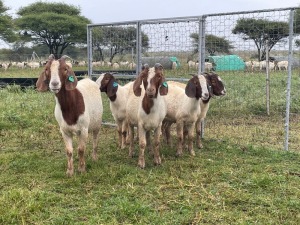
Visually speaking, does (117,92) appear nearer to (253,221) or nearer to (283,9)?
(283,9)

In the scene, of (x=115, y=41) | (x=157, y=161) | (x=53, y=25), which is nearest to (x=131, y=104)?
(x=157, y=161)

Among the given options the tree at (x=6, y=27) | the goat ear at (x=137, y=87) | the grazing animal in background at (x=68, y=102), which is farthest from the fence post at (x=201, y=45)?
the tree at (x=6, y=27)

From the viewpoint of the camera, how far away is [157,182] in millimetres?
5410

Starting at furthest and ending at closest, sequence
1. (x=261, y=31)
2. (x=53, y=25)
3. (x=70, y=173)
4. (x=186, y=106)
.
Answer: (x=53, y=25)
(x=261, y=31)
(x=186, y=106)
(x=70, y=173)

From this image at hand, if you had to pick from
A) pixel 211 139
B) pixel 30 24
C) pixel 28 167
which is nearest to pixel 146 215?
pixel 28 167

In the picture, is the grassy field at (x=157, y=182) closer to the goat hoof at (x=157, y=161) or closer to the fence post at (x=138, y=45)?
the goat hoof at (x=157, y=161)

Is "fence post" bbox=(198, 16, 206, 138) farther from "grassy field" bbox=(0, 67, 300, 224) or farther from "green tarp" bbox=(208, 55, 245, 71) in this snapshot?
"grassy field" bbox=(0, 67, 300, 224)

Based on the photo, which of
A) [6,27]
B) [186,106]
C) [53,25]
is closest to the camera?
[186,106]

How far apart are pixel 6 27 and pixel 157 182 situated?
114 feet

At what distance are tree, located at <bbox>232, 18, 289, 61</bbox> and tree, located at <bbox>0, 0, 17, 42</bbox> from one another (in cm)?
3208

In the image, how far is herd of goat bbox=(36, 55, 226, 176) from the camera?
5.50 metres

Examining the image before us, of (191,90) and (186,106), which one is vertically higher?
(191,90)

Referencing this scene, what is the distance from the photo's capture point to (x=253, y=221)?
412cm

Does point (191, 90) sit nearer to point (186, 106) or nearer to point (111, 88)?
point (186, 106)
